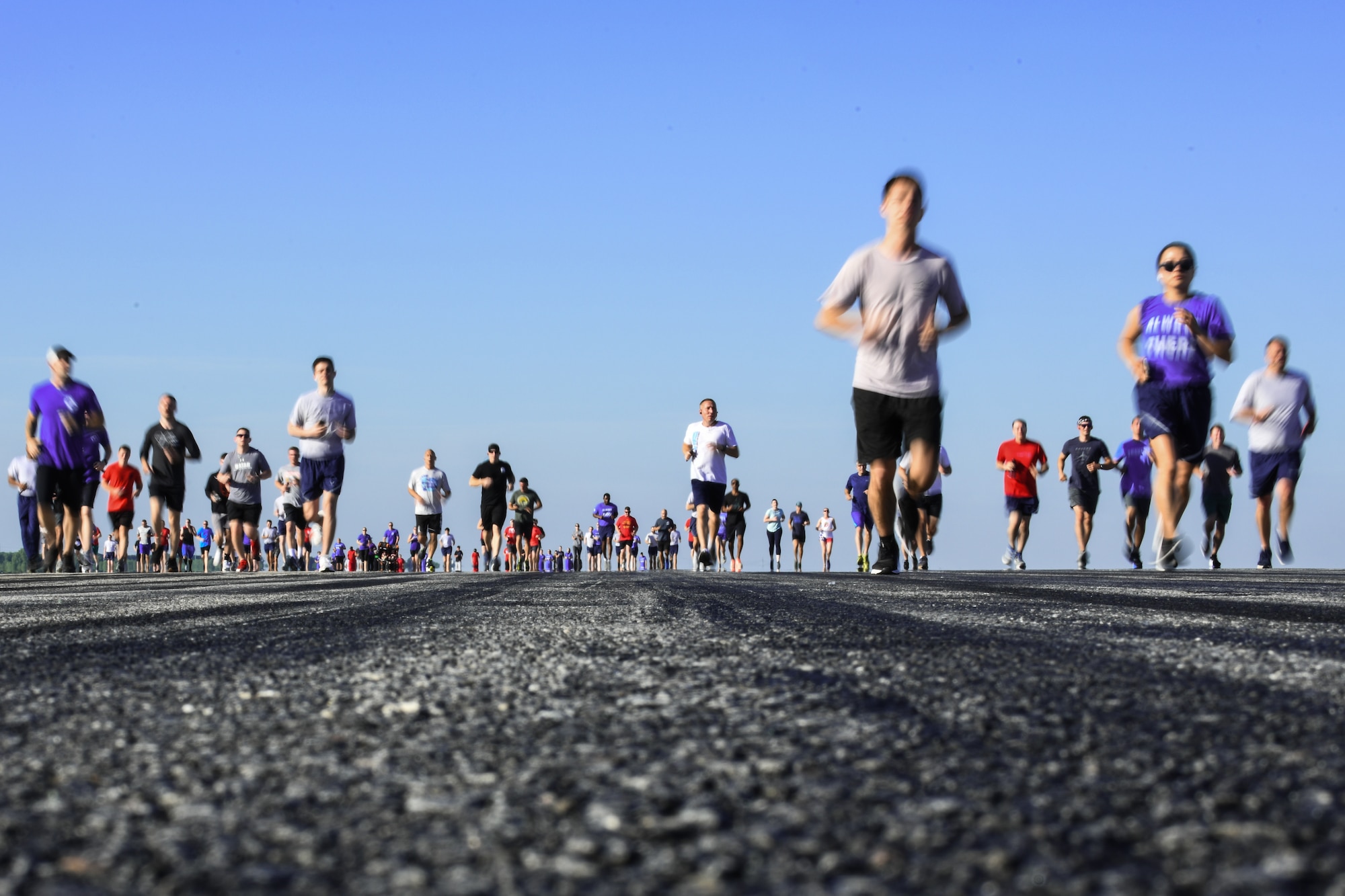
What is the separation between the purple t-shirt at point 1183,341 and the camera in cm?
805

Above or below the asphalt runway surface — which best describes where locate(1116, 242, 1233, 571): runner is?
above

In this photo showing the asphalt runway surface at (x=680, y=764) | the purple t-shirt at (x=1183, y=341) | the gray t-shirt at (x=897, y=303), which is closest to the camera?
the asphalt runway surface at (x=680, y=764)

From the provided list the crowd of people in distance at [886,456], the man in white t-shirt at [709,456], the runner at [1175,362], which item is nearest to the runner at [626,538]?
the crowd of people in distance at [886,456]

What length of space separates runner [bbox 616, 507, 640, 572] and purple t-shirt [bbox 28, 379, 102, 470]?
18985mm

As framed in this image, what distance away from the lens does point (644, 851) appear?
909 millimetres

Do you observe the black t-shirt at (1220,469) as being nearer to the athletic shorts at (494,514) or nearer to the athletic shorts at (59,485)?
the athletic shorts at (494,514)

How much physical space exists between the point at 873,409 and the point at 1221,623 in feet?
13.2

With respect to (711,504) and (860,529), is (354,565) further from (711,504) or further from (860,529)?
(711,504)

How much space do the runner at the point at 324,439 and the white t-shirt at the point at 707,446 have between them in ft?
12.8

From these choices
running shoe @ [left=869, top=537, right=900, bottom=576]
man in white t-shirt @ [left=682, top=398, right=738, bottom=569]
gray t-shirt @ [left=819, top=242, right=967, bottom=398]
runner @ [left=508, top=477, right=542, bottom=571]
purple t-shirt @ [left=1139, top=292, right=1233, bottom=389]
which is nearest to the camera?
gray t-shirt @ [left=819, top=242, right=967, bottom=398]

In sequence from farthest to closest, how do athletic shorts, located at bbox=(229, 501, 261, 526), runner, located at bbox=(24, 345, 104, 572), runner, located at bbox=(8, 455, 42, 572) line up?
athletic shorts, located at bbox=(229, 501, 261, 526) → runner, located at bbox=(8, 455, 42, 572) → runner, located at bbox=(24, 345, 104, 572)

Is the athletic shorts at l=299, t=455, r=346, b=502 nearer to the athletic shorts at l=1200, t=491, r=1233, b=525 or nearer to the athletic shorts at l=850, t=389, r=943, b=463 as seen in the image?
the athletic shorts at l=850, t=389, r=943, b=463

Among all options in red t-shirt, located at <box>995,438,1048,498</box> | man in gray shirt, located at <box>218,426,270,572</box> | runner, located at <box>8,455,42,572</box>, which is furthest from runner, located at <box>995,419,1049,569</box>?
runner, located at <box>8,455,42,572</box>

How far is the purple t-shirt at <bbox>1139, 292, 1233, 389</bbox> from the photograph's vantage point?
805 centimetres
